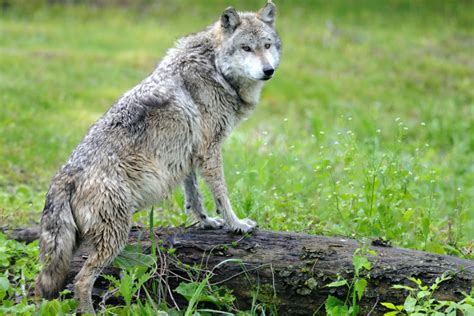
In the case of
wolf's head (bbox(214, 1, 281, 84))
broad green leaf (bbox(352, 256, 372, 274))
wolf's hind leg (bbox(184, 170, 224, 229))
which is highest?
wolf's head (bbox(214, 1, 281, 84))

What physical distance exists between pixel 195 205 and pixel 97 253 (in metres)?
1.39

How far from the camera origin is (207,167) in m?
6.79

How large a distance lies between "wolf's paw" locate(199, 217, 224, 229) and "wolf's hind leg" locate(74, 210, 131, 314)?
3.72 ft

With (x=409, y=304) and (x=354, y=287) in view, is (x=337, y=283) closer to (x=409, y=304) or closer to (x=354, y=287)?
(x=354, y=287)

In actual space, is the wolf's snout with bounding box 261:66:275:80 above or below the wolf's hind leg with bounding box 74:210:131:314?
above

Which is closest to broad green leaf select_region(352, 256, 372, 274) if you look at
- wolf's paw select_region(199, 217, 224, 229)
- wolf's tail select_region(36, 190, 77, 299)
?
wolf's paw select_region(199, 217, 224, 229)

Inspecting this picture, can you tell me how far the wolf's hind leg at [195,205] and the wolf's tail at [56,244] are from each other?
141 centimetres

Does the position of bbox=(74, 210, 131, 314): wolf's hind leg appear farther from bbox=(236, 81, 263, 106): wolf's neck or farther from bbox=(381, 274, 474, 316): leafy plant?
bbox=(381, 274, 474, 316): leafy plant

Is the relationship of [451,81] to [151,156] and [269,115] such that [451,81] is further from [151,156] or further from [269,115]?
[151,156]

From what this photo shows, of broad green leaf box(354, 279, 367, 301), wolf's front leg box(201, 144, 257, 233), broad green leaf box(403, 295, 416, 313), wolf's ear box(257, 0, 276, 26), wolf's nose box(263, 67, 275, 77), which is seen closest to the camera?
broad green leaf box(403, 295, 416, 313)

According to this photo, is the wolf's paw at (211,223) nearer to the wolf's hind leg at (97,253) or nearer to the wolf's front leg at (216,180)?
the wolf's front leg at (216,180)

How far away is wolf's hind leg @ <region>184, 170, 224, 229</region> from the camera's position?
7.02 meters

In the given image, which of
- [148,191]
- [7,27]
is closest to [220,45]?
[148,191]

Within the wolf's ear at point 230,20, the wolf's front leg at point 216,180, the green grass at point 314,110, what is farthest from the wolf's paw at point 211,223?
the wolf's ear at point 230,20
